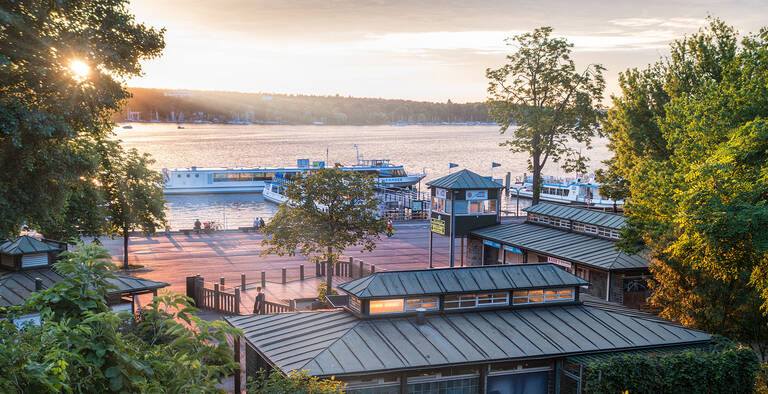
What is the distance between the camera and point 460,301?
2008cm

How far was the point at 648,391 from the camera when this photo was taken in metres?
16.9

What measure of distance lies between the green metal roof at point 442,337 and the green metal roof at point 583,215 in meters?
11.1

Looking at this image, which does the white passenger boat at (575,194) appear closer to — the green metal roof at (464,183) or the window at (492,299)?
the green metal roof at (464,183)

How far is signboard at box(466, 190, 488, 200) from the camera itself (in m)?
37.3

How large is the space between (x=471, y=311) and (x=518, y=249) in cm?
1493

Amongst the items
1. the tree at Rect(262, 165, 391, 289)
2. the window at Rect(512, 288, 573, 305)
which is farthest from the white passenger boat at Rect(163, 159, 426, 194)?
the window at Rect(512, 288, 573, 305)

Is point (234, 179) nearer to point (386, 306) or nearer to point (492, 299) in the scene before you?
point (386, 306)

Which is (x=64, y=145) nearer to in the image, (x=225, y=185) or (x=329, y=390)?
(x=329, y=390)

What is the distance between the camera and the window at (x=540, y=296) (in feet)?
67.9

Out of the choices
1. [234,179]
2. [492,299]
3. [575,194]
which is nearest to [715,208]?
[492,299]

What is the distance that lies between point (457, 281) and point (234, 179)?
291 feet

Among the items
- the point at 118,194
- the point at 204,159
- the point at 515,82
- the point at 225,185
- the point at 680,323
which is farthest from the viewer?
the point at 204,159

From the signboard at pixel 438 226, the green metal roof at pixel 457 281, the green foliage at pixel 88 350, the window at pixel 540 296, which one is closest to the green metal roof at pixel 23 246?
the green metal roof at pixel 457 281

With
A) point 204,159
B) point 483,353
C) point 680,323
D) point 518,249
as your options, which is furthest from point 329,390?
point 204,159
